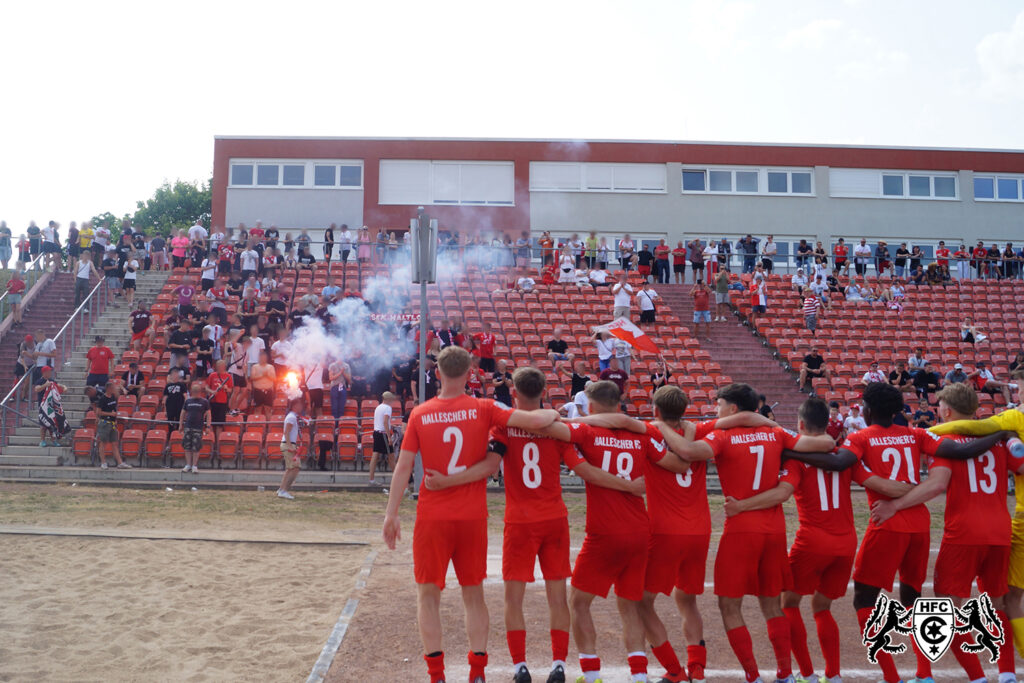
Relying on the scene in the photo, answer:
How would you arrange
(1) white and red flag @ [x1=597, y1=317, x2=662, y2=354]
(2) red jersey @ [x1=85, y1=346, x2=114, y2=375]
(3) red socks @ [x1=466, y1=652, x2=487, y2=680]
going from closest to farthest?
1. (3) red socks @ [x1=466, y1=652, x2=487, y2=680]
2. (2) red jersey @ [x1=85, y1=346, x2=114, y2=375]
3. (1) white and red flag @ [x1=597, y1=317, x2=662, y2=354]

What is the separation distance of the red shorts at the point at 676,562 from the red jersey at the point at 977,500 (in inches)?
71.9

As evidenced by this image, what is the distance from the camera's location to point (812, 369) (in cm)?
2030

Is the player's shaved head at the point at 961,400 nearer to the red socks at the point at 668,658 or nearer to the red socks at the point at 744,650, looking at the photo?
the red socks at the point at 744,650

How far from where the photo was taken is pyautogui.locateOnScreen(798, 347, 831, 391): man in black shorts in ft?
66.4

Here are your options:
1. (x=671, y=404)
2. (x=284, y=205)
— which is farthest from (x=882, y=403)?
(x=284, y=205)

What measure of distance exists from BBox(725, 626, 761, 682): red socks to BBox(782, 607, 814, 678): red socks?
1.24 ft

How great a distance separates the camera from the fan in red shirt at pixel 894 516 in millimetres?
5848

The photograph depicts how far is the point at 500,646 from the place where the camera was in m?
6.84

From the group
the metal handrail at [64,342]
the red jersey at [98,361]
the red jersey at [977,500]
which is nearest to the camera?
the red jersey at [977,500]

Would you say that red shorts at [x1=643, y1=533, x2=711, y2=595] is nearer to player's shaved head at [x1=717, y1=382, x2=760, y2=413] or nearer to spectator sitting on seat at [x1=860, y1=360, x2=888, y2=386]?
player's shaved head at [x1=717, y1=382, x2=760, y2=413]

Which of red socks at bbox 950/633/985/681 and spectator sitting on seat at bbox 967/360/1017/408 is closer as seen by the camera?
red socks at bbox 950/633/985/681

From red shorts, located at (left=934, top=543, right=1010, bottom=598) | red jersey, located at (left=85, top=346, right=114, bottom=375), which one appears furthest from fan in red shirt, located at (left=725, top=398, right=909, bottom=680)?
red jersey, located at (left=85, top=346, right=114, bottom=375)

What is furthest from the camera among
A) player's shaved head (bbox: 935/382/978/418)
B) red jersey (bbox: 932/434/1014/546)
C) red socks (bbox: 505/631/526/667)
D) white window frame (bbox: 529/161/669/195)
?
white window frame (bbox: 529/161/669/195)

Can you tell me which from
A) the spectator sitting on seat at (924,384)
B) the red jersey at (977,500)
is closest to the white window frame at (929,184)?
the spectator sitting on seat at (924,384)
